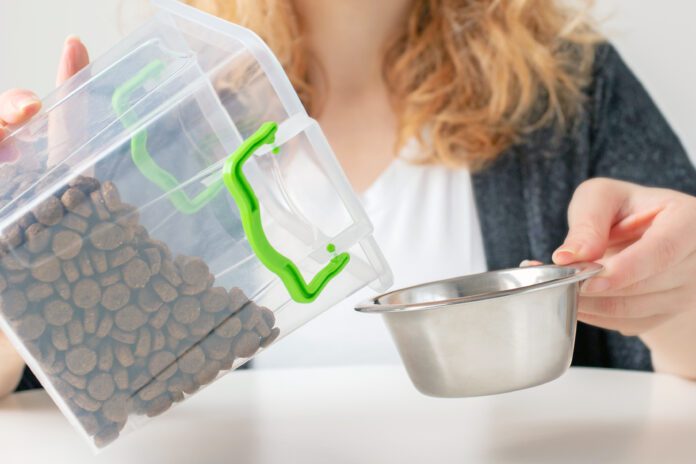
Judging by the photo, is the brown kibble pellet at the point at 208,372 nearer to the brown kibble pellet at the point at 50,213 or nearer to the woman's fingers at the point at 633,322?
the brown kibble pellet at the point at 50,213

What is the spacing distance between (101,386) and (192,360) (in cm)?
6

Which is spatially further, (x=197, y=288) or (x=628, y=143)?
(x=628, y=143)

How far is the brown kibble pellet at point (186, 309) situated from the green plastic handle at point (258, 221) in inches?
2.3

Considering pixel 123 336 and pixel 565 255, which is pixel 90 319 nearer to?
pixel 123 336

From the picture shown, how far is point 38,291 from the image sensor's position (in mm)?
544

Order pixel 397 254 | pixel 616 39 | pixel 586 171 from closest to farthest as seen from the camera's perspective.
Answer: pixel 397 254, pixel 586 171, pixel 616 39

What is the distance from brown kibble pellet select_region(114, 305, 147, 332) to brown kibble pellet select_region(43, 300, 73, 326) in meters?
0.03

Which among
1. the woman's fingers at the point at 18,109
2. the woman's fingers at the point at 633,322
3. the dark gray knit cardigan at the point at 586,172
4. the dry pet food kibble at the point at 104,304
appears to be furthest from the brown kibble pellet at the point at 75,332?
the dark gray knit cardigan at the point at 586,172

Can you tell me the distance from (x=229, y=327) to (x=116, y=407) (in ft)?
0.32

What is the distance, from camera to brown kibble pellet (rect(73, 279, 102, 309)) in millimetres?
546

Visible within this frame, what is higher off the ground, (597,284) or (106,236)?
(106,236)

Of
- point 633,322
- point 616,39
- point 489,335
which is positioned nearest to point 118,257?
point 489,335

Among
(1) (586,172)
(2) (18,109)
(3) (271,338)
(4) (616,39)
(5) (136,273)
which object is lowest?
(1) (586,172)

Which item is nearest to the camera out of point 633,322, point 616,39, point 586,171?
point 633,322
